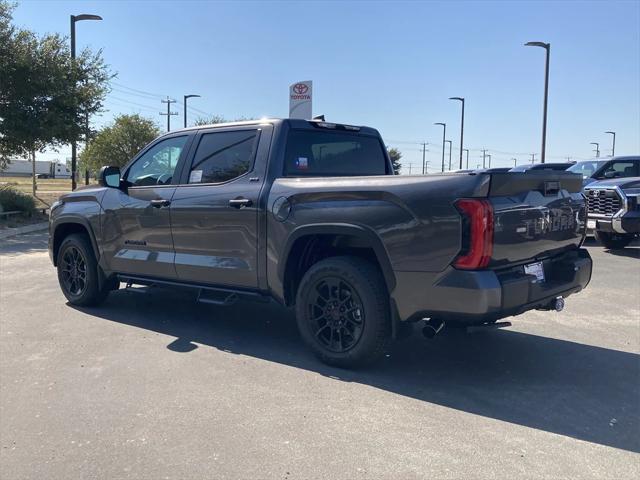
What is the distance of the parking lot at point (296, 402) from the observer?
311 centimetres

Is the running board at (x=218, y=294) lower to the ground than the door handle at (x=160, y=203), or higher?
lower

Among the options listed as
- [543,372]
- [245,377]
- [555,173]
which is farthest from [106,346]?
[555,173]

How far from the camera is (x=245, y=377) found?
14.4 feet

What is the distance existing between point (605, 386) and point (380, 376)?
1.65 metres

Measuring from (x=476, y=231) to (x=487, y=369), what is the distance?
4.76ft

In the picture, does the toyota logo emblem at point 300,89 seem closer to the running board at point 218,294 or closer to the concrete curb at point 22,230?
Result: the concrete curb at point 22,230

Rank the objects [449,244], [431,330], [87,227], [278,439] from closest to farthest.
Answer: [278,439]
[449,244]
[431,330]
[87,227]

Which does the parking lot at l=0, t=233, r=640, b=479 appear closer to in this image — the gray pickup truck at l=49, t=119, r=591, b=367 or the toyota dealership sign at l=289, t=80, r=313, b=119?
the gray pickup truck at l=49, t=119, r=591, b=367

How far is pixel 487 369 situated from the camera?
15.1 feet

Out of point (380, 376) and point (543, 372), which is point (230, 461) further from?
point (543, 372)

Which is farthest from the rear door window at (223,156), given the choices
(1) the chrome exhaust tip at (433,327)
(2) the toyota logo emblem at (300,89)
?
(2) the toyota logo emblem at (300,89)

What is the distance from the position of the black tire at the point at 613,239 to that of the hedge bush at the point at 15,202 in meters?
16.3

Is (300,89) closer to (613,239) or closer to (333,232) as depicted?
(613,239)

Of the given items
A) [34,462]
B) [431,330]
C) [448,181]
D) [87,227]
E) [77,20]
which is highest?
[77,20]
